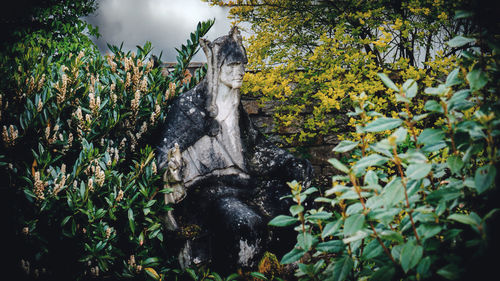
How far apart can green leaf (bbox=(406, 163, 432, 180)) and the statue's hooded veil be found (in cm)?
159

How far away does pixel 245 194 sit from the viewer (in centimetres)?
215

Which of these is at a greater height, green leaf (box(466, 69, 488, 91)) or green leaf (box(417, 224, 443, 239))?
green leaf (box(466, 69, 488, 91))

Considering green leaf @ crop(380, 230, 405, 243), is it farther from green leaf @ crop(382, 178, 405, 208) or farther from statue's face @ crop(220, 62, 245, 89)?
statue's face @ crop(220, 62, 245, 89)

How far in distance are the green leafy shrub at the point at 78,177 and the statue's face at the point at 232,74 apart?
24.4 inches

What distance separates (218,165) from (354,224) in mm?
1448

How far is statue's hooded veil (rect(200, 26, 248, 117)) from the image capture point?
212 centimetres

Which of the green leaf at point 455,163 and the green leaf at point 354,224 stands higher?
the green leaf at point 455,163

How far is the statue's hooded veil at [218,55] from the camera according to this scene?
212 cm

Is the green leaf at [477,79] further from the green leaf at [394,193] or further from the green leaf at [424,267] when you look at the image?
the green leaf at [424,267]

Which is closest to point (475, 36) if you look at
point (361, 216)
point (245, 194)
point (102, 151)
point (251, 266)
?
point (361, 216)

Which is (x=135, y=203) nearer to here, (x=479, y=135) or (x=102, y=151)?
(x=102, y=151)

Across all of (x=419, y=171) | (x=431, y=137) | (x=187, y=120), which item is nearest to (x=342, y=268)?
(x=419, y=171)

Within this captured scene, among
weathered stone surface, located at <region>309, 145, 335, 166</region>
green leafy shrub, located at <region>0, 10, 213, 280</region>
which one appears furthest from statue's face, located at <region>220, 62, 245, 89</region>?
weathered stone surface, located at <region>309, 145, 335, 166</region>

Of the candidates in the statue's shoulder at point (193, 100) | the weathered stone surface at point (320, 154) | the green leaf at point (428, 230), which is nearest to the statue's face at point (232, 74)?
the statue's shoulder at point (193, 100)
